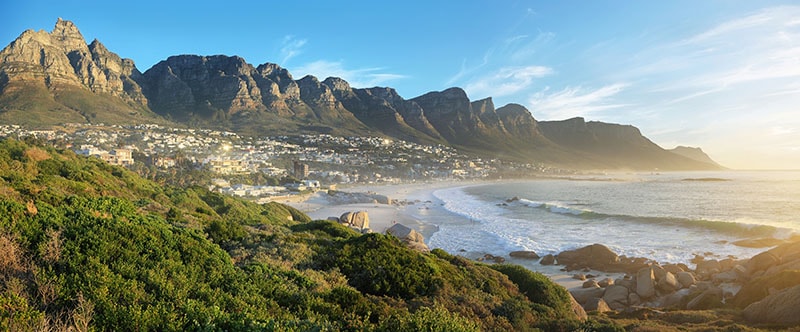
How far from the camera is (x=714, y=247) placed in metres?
29.7

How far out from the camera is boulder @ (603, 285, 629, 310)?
1717 centimetres

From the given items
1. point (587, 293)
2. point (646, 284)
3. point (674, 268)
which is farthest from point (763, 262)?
point (587, 293)

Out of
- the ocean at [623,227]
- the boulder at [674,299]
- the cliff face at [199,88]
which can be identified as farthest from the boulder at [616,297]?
the cliff face at [199,88]

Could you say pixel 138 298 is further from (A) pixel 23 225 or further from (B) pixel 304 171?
(B) pixel 304 171

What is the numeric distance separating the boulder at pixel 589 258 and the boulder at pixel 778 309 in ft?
42.4

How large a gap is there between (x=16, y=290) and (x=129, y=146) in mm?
104565

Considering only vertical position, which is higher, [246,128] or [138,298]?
[246,128]

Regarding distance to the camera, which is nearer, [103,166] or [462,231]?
[103,166]

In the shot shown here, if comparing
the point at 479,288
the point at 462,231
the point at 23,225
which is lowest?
the point at 462,231

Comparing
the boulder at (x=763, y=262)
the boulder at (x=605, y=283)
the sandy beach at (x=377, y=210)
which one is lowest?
the sandy beach at (x=377, y=210)

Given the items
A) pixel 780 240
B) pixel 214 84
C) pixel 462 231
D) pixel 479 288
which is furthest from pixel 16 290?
pixel 214 84

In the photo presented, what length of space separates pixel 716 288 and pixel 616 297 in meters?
3.83

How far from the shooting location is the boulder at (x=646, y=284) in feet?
58.2

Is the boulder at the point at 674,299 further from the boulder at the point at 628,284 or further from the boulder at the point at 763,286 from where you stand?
the boulder at the point at 763,286
